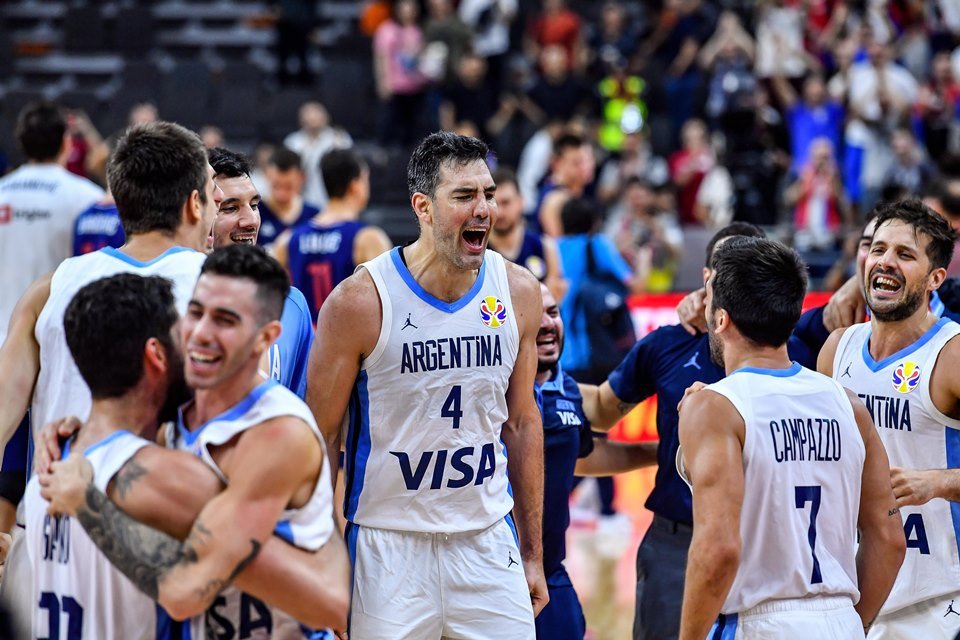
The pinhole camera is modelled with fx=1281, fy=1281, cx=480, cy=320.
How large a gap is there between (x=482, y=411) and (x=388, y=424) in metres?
0.34

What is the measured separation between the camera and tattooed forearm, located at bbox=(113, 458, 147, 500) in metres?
3.14

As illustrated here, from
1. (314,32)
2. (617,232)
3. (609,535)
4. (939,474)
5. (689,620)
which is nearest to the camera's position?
(689,620)

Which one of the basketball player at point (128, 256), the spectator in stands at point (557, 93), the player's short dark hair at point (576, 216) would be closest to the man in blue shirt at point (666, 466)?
the basketball player at point (128, 256)

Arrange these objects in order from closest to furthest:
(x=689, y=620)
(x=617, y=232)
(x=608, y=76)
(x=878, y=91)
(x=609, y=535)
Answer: (x=689, y=620) < (x=609, y=535) < (x=617, y=232) < (x=878, y=91) < (x=608, y=76)

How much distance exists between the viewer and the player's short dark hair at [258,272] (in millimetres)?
3322

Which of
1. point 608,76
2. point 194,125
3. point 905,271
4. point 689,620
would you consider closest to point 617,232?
point 608,76

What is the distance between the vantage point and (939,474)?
4.45 m

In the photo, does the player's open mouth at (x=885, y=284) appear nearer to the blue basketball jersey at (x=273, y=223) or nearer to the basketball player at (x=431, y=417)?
the basketball player at (x=431, y=417)

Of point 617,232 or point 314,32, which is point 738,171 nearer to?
point 617,232

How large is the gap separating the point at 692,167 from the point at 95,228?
9.28 meters

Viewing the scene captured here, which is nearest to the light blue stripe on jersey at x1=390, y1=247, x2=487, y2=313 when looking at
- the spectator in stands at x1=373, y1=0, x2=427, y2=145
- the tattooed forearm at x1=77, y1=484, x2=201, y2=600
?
the tattooed forearm at x1=77, y1=484, x2=201, y2=600

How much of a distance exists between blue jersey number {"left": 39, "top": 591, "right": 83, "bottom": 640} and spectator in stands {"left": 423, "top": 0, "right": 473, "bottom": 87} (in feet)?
46.1

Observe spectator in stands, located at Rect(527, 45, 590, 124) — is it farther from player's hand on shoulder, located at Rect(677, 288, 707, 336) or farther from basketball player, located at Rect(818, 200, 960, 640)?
basketball player, located at Rect(818, 200, 960, 640)

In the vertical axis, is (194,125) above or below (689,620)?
above
